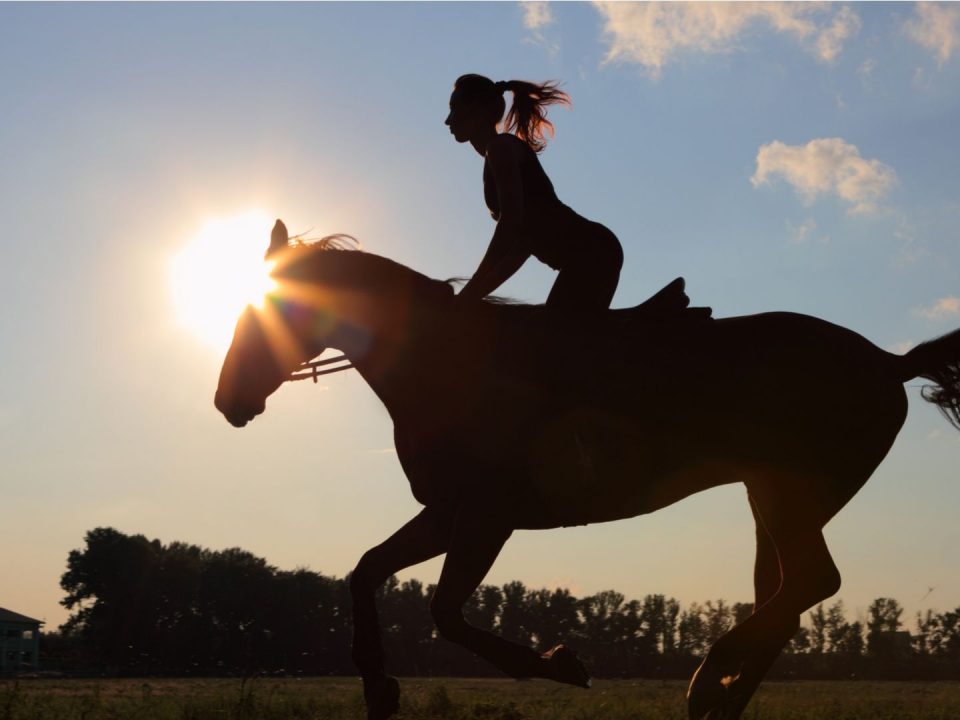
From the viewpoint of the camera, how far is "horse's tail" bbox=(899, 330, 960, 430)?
309 inches

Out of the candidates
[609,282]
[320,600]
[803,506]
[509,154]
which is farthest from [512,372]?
[320,600]

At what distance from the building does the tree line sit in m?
2.07

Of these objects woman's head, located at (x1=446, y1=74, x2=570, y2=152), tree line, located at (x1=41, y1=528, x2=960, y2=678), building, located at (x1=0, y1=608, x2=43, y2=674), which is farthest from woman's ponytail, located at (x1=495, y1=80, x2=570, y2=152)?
building, located at (x1=0, y1=608, x2=43, y2=674)

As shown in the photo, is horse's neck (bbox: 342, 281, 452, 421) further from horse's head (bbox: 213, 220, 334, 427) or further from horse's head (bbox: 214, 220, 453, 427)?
horse's head (bbox: 213, 220, 334, 427)

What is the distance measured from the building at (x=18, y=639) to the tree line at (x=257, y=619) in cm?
207

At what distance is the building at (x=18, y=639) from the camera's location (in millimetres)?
94312

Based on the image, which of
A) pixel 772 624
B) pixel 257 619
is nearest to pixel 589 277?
pixel 772 624

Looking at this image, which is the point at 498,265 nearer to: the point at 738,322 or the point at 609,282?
the point at 609,282

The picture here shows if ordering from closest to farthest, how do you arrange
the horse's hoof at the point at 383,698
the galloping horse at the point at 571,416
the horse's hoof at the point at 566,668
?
the horse's hoof at the point at 566,668
the horse's hoof at the point at 383,698
the galloping horse at the point at 571,416

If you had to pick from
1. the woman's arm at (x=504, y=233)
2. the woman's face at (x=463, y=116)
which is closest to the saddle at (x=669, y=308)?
the woman's arm at (x=504, y=233)

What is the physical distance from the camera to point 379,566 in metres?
6.64

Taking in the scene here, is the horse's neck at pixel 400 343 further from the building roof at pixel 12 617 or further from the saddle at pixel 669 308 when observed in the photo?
the building roof at pixel 12 617

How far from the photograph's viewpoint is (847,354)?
7348 millimetres

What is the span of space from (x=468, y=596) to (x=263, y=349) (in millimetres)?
2310
